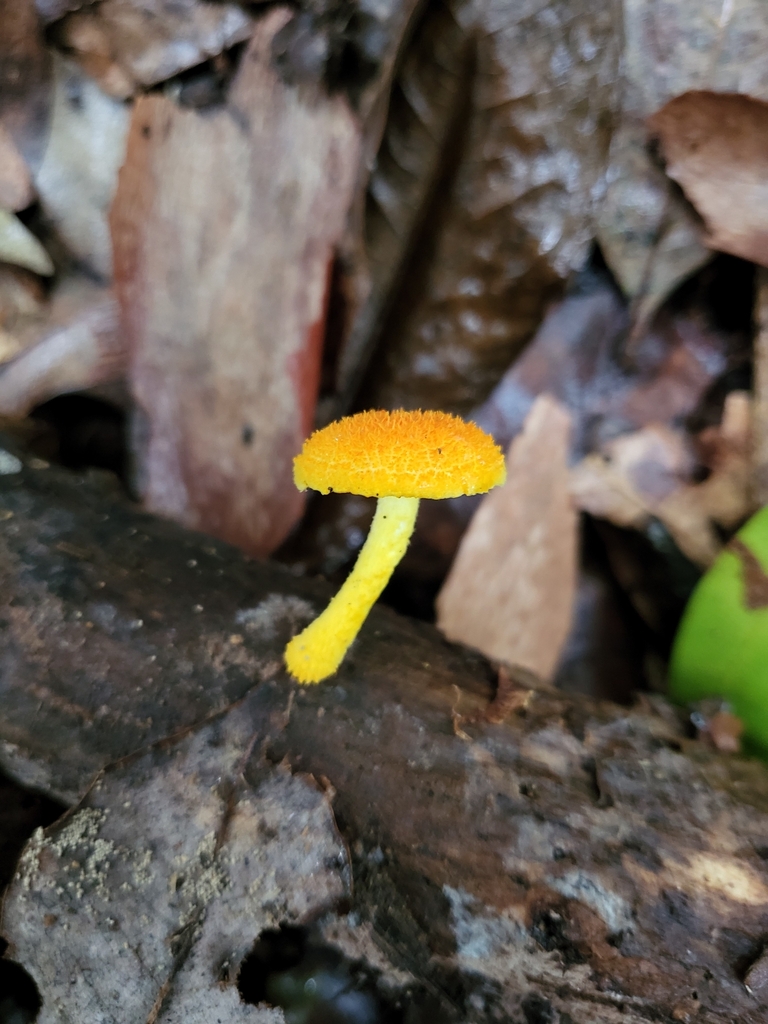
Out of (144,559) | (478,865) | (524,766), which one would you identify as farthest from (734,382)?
(144,559)

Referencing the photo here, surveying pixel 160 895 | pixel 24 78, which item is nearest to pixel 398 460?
pixel 160 895

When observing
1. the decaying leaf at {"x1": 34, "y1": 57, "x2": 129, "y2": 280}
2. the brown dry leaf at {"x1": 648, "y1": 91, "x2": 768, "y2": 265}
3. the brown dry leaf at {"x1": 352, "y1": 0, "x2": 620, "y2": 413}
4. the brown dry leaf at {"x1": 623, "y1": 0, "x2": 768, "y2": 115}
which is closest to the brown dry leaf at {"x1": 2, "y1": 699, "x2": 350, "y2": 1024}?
the brown dry leaf at {"x1": 352, "y1": 0, "x2": 620, "y2": 413}

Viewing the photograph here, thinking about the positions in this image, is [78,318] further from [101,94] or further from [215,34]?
[215,34]

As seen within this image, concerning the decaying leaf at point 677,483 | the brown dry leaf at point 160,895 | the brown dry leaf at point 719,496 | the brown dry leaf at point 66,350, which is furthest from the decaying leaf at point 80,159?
the brown dry leaf at point 719,496

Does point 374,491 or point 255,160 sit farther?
point 255,160

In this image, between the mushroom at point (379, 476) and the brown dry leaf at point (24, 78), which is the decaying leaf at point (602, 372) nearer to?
the mushroom at point (379, 476)

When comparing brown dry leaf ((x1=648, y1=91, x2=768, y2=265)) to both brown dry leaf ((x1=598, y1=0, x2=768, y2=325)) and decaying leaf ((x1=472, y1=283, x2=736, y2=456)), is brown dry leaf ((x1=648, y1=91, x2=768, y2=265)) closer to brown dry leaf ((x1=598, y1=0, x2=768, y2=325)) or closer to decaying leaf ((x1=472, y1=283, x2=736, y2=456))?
brown dry leaf ((x1=598, y1=0, x2=768, y2=325))

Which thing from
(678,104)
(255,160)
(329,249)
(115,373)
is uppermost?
(678,104)

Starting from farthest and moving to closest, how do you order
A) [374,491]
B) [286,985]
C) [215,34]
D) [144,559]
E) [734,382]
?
[734,382] → [215,34] → [144,559] → [286,985] → [374,491]
